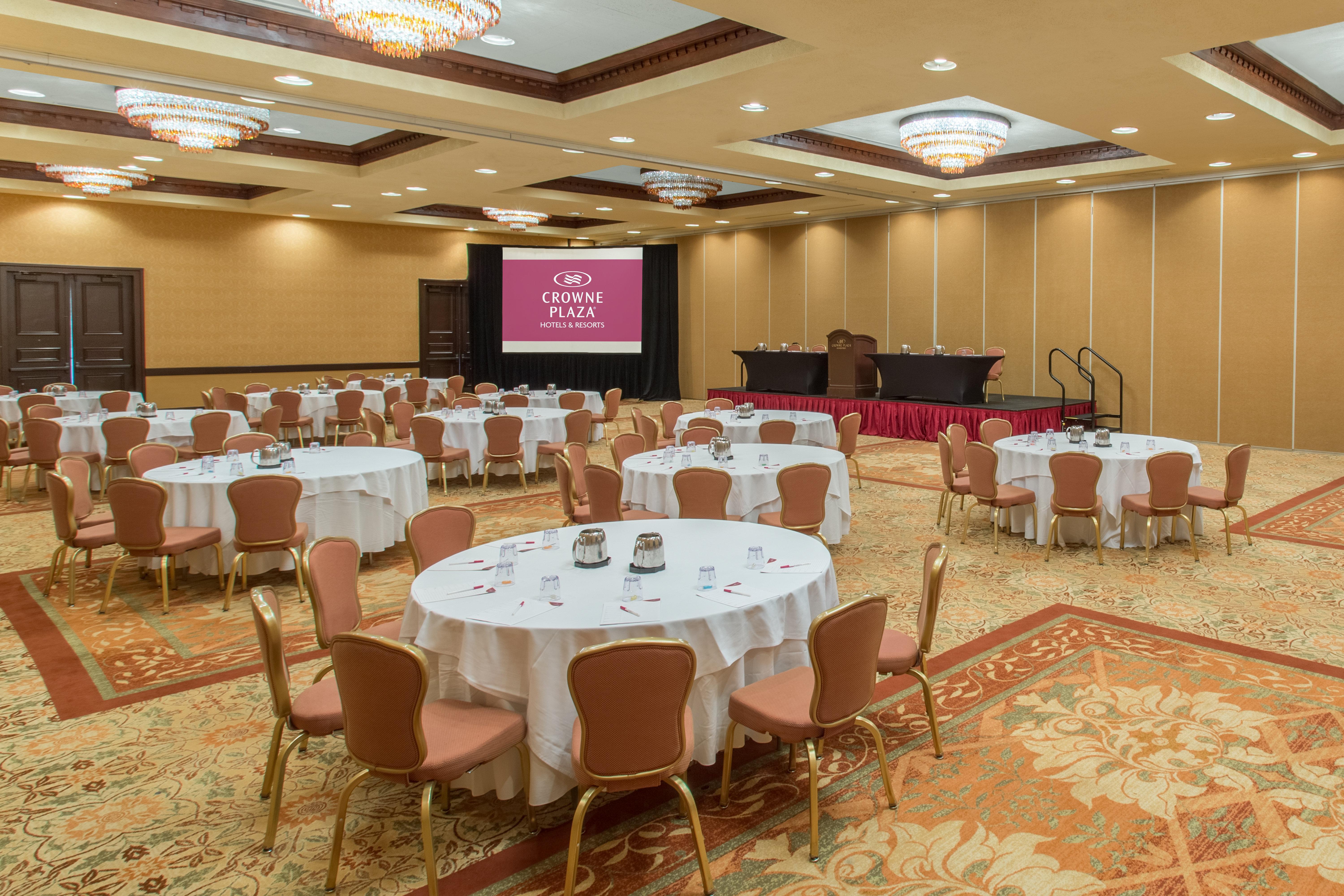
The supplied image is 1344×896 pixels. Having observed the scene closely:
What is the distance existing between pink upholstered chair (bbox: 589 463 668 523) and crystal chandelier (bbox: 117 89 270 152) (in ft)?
16.8

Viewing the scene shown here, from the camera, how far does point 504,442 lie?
31.3 ft

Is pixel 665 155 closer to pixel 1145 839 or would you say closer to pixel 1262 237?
pixel 1262 237

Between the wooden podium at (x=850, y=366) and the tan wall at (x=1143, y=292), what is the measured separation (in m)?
1.87

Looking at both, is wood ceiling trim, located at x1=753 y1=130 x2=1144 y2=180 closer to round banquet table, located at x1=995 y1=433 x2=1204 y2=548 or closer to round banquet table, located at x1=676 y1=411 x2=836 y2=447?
round banquet table, located at x1=676 y1=411 x2=836 y2=447

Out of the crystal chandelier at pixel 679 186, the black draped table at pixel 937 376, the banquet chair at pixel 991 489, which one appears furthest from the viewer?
the crystal chandelier at pixel 679 186

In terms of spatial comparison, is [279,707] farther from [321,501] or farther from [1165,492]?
[1165,492]

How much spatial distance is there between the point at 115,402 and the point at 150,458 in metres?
5.36

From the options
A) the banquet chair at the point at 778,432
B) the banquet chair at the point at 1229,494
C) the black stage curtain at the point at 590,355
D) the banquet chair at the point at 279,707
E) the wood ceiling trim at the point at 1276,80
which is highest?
the wood ceiling trim at the point at 1276,80

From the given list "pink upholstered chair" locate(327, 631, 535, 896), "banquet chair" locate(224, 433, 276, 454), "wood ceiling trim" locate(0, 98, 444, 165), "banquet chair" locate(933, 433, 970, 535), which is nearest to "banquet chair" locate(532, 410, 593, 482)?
"banquet chair" locate(224, 433, 276, 454)

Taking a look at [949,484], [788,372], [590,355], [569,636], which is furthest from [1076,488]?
[590,355]

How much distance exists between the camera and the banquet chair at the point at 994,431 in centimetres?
793

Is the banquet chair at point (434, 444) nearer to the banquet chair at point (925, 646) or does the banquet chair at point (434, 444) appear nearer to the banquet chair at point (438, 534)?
the banquet chair at point (438, 534)

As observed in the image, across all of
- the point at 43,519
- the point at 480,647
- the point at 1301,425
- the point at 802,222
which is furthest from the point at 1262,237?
the point at 43,519

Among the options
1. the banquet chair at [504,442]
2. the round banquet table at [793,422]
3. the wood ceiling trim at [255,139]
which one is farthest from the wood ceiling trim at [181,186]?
the round banquet table at [793,422]
